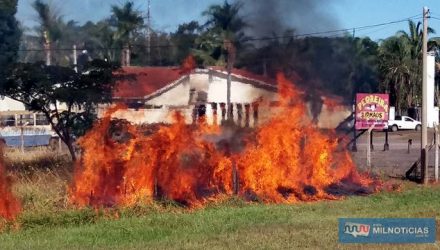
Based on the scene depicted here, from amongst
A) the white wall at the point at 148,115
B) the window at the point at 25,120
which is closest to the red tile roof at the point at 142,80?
the white wall at the point at 148,115

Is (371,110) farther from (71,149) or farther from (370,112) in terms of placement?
(71,149)

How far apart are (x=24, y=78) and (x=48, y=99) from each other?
0.86 meters

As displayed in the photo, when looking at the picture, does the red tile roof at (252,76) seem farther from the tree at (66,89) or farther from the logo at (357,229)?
the logo at (357,229)

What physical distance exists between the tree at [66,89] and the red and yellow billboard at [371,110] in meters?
6.87

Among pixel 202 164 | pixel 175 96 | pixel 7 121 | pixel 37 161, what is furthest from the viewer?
pixel 7 121

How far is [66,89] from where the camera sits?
17281mm

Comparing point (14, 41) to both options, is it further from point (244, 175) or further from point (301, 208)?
point (301, 208)

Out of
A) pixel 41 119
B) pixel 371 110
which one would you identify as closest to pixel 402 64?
pixel 371 110

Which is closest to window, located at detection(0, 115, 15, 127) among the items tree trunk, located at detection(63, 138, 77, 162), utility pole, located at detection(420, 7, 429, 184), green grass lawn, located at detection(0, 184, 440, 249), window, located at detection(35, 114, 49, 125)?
window, located at detection(35, 114, 49, 125)

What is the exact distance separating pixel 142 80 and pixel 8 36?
336 cm

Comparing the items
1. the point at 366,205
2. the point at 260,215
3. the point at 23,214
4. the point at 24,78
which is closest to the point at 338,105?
the point at 366,205

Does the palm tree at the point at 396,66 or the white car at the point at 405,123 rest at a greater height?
the palm tree at the point at 396,66

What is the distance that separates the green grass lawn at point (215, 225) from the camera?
9875mm

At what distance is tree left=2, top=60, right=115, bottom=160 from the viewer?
1684cm
